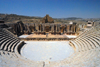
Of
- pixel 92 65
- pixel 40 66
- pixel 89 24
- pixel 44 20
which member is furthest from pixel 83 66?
pixel 44 20

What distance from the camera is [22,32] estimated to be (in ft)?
65.1

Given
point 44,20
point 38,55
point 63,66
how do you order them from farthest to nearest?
point 44,20
point 38,55
point 63,66

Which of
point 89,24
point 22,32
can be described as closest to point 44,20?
point 22,32

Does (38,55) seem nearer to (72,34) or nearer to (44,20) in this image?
(72,34)

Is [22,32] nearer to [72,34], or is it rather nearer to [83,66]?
[72,34]

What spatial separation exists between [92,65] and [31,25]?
19566 mm

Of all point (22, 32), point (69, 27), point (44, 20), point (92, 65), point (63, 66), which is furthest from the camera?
point (44, 20)

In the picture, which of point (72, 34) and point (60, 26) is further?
point (60, 26)

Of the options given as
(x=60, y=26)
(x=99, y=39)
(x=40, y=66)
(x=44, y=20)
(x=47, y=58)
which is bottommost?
(x=47, y=58)

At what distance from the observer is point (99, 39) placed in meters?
9.05

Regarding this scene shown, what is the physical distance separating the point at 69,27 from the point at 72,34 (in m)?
2.80

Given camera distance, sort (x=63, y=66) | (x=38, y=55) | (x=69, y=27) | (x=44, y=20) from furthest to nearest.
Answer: (x=44, y=20) < (x=69, y=27) < (x=38, y=55) < (x=63, y=66)

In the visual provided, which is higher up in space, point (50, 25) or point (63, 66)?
point (50, 25)

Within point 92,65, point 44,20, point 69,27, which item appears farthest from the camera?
point 44,20
